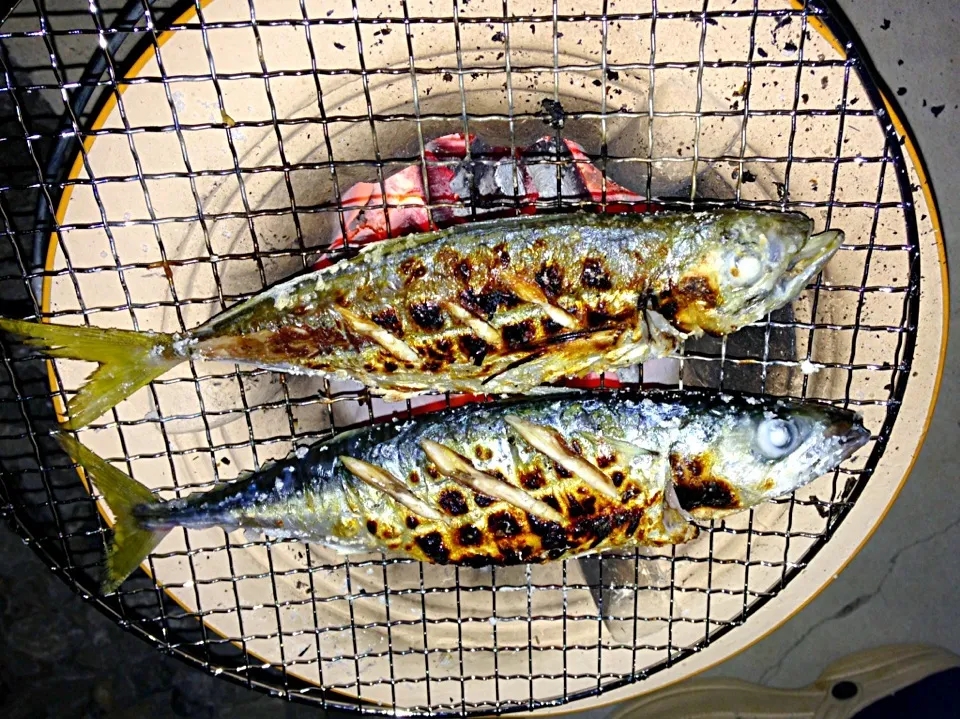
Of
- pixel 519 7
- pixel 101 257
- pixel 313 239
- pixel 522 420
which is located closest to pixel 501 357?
pixel 522 420

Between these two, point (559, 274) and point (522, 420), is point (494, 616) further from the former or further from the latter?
point (559, 274)

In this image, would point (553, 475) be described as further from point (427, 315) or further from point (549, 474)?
point (427, 315)

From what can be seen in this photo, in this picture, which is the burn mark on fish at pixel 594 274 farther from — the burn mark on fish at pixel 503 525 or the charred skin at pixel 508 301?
the burn mark on fish at pixel 503 525

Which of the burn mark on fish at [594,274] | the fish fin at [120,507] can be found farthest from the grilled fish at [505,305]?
the fish fin at [120,507]

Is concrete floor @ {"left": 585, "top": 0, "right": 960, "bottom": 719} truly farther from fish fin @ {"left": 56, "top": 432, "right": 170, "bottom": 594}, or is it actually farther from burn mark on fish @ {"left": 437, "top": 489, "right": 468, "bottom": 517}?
fish fin @ {"left": 56, "top": 432, "right": 170, "bottom": 594}

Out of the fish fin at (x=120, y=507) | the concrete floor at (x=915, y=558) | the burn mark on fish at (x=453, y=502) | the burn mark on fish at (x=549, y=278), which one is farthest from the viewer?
the concrete floor at (x=915, y=558)

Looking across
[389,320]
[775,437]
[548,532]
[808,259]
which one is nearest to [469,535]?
[548,532]

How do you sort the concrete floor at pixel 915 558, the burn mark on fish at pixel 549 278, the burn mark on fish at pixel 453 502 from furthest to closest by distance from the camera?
the concrete floor at pixel 915 558
the burn mark on fish at pixel 453 502
the burn mark on fish at pixel 549 278

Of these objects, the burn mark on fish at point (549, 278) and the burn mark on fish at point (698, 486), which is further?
the burn mark on fish at point (698, 486)
